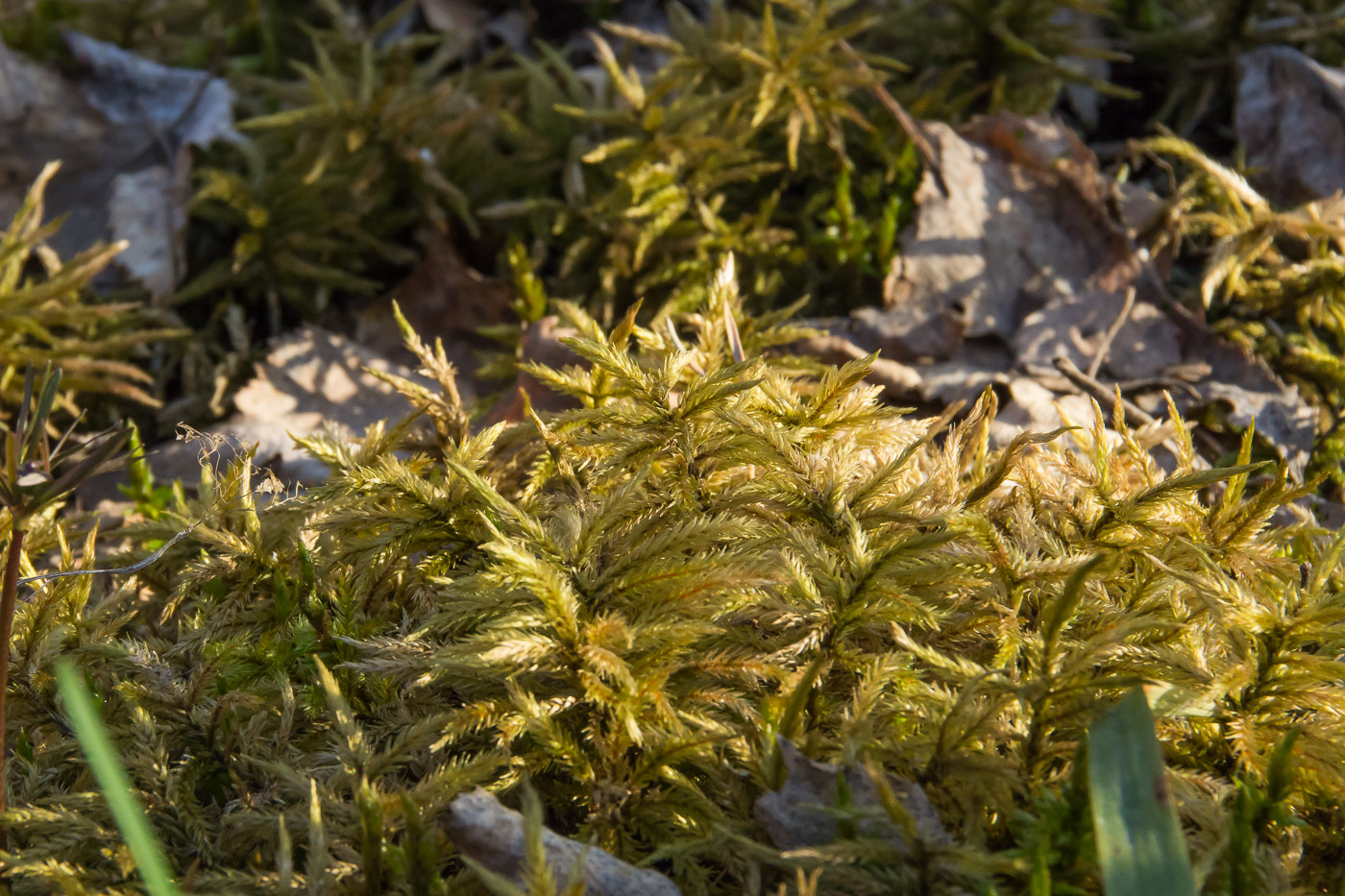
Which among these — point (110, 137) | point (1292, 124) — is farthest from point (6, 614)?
point (1292, 124)

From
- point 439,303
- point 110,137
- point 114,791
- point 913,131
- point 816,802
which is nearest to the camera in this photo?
point 114,791

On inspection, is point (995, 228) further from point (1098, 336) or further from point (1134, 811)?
point (1134, 811)

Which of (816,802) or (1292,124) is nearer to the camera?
(816,802)

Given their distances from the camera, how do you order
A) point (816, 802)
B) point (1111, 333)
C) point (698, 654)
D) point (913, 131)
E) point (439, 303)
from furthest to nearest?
point (439, 303), point (913, 131), point (1111, 333), point (698, 654), point (816, 802)

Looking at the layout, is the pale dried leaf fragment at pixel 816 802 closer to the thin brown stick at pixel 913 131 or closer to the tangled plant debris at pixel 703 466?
the tangled plant debris at pixel 703 466

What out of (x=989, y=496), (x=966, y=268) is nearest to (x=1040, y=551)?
(x=989, y=496)

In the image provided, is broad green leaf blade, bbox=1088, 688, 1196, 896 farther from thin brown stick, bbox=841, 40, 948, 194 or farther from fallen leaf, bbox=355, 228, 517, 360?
fallen leaf, bbox=355, 228, 517, 360
